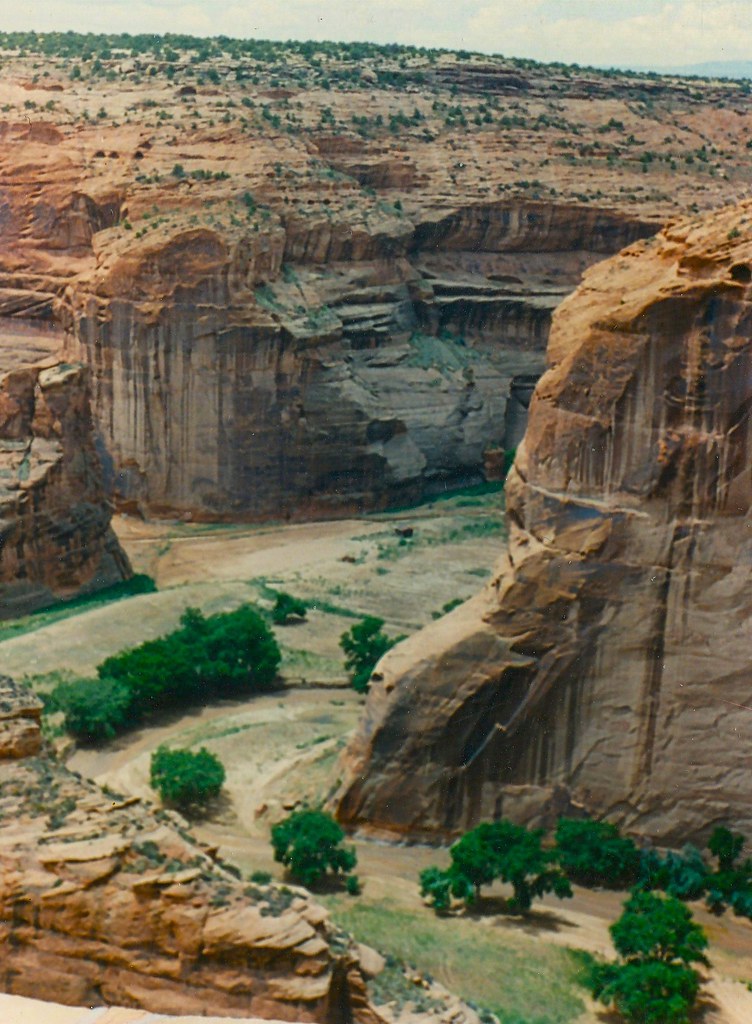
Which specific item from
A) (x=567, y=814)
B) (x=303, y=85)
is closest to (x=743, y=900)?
(x=567, y=814)

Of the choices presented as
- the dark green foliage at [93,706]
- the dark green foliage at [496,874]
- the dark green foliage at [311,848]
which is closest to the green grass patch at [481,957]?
the dark green foliage at [496,874]

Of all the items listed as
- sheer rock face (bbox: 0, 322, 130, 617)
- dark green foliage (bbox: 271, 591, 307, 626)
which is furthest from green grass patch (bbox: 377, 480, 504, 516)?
dark green foliage (bbox: 271, 591, 307, 626)

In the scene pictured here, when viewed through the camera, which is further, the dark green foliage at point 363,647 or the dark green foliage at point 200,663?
the dark green foliage at point 363,647

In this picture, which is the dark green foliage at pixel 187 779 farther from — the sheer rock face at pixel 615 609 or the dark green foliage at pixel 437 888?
the dark green foliage at pixel 437 888

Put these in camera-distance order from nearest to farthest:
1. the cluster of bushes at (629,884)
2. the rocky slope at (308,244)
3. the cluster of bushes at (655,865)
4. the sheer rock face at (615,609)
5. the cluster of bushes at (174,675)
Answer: the cluster of bushes at (629,884) < the sheer rock face at (615,609) < the cluster of bushes at (655,865) < the cluster of bushes at (174,675) < the rocky slope at (308,244)

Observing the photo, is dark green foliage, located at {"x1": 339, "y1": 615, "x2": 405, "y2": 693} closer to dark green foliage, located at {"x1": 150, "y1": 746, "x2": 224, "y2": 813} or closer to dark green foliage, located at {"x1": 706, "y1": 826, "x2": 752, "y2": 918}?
dark green foliage, located at {"x1": 150, "y1": 746, "x2": 224, "y2": 813}

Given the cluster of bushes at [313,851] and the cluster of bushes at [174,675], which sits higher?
the cluster of bushes at [313,851]

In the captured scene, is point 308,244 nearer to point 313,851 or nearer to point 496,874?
point 313,851
